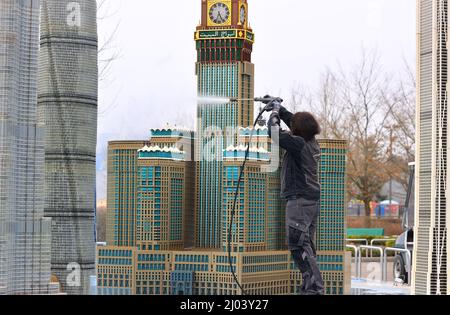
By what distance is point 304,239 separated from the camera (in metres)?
10.4

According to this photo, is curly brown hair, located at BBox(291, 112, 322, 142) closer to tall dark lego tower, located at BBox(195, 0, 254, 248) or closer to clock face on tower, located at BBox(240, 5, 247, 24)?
tall dark lego tower, located at BBox(195, 0, 254, 248)

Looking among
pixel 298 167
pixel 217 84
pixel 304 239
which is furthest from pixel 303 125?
pixel 217 84

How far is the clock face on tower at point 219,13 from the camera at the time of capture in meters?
14.1

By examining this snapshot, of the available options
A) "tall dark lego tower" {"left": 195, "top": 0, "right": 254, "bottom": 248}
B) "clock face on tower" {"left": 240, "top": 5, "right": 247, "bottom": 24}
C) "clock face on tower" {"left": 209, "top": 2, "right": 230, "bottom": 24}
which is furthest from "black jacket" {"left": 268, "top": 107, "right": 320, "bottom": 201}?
"clock face on tower" {"left": 209, "top": 2, "right": 230, "bottom": 24}

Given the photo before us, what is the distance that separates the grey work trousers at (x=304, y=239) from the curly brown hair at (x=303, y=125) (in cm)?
72

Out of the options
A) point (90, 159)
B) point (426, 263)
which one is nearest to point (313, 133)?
point (426, 263)

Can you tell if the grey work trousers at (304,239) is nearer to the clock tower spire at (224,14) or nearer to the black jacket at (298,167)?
the black jacket at (298,167)

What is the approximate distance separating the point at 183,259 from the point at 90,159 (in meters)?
2.39

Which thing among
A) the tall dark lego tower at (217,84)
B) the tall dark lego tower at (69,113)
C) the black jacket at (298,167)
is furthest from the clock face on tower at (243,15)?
the black jacket at (298,167)

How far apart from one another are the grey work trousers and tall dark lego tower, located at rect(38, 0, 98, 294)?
524 cm

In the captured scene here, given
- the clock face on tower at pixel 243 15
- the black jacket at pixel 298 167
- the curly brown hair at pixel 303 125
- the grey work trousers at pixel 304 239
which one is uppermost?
the clock face on tower at pixel 243 15

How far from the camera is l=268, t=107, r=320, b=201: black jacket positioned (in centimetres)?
1036
